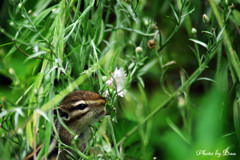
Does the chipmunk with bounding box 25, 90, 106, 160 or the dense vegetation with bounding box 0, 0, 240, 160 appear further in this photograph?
the chipmunk with bounding box 25, 90, 106, 160

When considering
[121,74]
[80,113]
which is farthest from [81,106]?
[121,74]

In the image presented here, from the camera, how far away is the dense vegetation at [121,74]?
98 centimetres

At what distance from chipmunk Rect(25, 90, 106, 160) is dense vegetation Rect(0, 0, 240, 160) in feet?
0.13

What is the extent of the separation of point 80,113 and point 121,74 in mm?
245

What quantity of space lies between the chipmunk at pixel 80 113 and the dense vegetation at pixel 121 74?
0.04m

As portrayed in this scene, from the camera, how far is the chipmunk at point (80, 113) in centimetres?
131

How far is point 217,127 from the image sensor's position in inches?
25.7

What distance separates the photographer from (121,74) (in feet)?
4.37

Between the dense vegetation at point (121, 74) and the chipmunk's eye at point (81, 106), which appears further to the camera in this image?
the chipmunk's eye at point (81, 106)

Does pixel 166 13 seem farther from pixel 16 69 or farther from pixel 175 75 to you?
pixel 16 69

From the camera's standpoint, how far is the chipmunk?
1.31m

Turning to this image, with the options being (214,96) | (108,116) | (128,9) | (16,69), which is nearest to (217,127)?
(214,96)

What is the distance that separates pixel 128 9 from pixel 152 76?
0.92 m

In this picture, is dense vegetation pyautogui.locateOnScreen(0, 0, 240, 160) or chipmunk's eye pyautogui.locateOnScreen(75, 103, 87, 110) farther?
chipmunk's eye pyautogui.locateOnScreen(75, 103, 87, 110)
